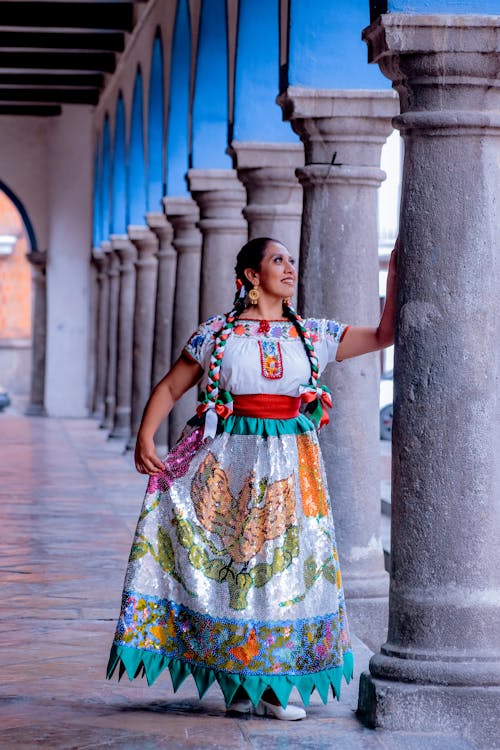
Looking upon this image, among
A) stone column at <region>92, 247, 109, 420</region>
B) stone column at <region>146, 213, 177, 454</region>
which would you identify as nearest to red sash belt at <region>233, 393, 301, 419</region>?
stone column at <region>146, 213, 177, 454</region>

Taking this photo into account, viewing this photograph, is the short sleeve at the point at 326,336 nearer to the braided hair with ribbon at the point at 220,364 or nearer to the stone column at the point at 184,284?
the braided hair with ribbon at the point at 220,364

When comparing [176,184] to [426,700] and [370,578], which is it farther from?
[426,700]

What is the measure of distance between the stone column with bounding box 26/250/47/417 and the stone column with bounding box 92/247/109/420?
3.18 ft

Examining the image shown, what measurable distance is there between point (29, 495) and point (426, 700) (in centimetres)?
823

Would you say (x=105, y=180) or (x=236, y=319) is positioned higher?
(x=105, y=180)

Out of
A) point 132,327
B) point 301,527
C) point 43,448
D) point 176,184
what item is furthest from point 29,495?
point 301,527

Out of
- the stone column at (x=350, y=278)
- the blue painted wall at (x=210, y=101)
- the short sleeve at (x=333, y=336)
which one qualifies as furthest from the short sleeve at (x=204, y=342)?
the blue painted wall at (x=210, y=101)

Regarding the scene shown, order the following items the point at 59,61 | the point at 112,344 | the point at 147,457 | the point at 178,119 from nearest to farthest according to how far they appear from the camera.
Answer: the point at 147,457
the point at 178,119
the point at 112,344
the point at 59,61

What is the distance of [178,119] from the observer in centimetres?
1514

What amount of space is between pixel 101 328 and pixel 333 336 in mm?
18616

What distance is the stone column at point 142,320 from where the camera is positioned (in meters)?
17.5

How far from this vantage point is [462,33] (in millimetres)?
5133

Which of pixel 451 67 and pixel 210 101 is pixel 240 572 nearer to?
pixel 451 67

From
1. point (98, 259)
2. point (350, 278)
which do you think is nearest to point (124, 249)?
point (98, 259)
